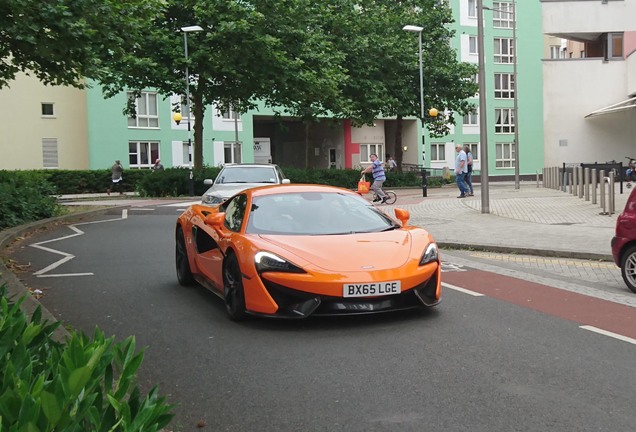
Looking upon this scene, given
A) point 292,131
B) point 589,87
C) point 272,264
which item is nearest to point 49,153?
point 292,131

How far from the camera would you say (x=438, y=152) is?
6297 centimetres

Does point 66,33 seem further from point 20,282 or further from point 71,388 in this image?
point 71,388

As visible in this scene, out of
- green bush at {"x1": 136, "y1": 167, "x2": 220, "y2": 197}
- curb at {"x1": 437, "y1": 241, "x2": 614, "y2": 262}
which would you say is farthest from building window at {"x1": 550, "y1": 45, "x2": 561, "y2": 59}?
curb at {"x1": 437, "y1": 241, "x2": 614, "y2": 262}

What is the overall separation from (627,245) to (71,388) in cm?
777

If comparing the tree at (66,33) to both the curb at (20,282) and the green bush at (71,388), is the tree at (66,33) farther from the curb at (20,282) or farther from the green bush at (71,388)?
the green bush at (71,388)

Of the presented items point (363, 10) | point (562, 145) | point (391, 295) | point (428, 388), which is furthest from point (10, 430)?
point (363, 10)

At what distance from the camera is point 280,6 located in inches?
1196

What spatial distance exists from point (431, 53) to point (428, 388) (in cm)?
3994

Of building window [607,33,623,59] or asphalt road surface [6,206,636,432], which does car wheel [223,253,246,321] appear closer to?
asphalt road surface [6,206,636,432]

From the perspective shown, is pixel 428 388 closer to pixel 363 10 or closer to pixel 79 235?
pixel 79 235

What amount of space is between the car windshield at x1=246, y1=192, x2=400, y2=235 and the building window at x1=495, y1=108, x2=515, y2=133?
58798mm

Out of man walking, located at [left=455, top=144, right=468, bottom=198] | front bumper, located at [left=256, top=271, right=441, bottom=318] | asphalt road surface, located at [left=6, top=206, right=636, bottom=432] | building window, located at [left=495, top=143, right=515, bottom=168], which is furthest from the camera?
building window, located at [left=495, top=143, right=515, bottom=168]

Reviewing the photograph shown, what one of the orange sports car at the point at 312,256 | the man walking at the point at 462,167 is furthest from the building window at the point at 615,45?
the orange sports car at the point at 312,256

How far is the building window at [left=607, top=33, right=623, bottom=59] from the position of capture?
3744cm
